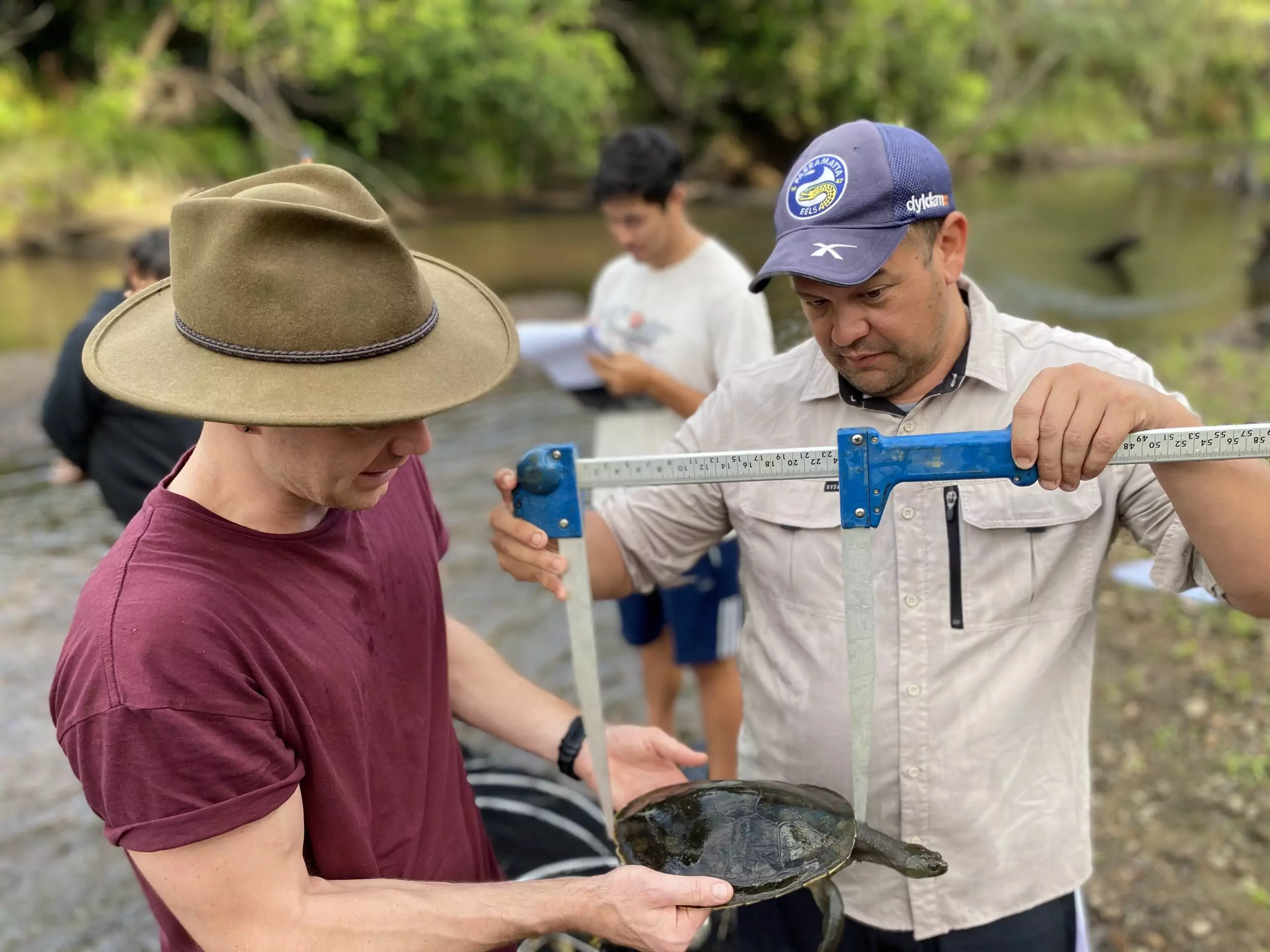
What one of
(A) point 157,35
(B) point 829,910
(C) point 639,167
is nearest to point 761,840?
(B) point 829,910

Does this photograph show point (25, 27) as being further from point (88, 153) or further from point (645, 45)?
point (645, 45)

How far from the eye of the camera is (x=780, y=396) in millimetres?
2289

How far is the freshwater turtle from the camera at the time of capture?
1.87m

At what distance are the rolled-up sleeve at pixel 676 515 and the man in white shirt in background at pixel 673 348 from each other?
1.54m

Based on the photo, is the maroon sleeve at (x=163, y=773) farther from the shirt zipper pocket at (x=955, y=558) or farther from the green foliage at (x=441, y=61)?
the green foliage at (x=441, y=61)

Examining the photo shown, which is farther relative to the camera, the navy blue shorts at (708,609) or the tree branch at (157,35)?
the tree branch at (157,35)

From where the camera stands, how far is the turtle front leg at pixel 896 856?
196 cm

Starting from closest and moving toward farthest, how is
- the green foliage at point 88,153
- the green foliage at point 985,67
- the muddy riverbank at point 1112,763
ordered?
the muddy riverbank at point 1112,763 < the green foliage at point 88,153 < the green foliage at point 985,67

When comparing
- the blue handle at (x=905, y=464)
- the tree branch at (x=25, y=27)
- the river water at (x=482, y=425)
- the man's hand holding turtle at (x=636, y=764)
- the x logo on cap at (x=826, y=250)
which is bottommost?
the river water at (x=482, y=425)

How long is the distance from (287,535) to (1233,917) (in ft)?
12.2

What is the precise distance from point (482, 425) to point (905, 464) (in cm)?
A: 910

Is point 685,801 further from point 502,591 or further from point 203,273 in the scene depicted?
point 502,591

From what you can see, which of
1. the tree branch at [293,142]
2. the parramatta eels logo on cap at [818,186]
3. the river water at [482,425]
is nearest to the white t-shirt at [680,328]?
the river water at [482,425]

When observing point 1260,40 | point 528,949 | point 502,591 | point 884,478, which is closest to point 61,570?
point 502,591
